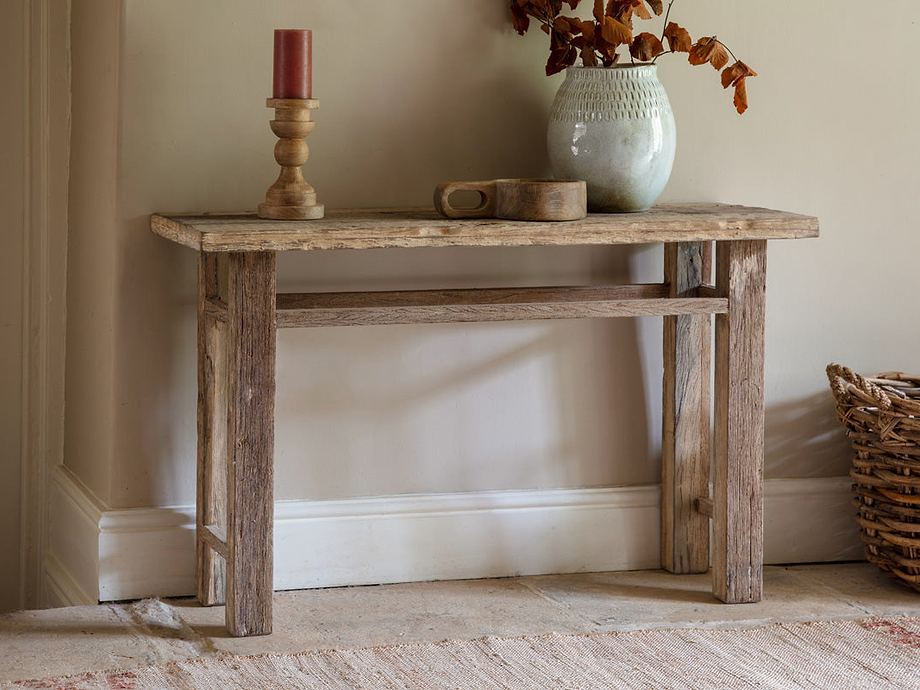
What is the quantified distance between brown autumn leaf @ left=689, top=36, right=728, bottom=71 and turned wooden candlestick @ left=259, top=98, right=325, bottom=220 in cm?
69

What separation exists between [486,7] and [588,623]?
1.14 meters

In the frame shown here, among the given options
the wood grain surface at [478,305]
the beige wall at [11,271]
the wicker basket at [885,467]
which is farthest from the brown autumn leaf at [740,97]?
the beige wall at [11,271]

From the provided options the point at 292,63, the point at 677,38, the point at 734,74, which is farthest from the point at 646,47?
the point at 292,63

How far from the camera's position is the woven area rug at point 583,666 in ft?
6.15

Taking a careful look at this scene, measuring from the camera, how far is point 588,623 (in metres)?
2.15

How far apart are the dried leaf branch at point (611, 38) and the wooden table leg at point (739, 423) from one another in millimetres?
305

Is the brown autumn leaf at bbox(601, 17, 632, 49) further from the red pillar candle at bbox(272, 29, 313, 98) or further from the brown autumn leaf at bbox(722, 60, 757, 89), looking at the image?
the red pillar candle at bbox(272, 29, 313, 98)

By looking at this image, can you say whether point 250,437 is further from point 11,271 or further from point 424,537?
point 11,271

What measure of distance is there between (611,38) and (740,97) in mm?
266

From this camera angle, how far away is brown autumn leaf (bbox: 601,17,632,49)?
7.03 feet

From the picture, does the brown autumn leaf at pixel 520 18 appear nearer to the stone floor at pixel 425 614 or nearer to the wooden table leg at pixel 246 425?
the wooden table leg at pixel 246 425

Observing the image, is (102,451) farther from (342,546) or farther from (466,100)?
(466,100)

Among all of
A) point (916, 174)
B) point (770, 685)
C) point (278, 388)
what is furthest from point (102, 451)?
point (916, 174)

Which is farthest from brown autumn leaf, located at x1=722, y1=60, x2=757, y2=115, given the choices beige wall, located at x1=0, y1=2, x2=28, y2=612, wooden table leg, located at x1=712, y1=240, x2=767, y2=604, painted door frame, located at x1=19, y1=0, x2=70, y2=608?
beige wall, located at x1=0, y1=2, x2=28, y2=612
